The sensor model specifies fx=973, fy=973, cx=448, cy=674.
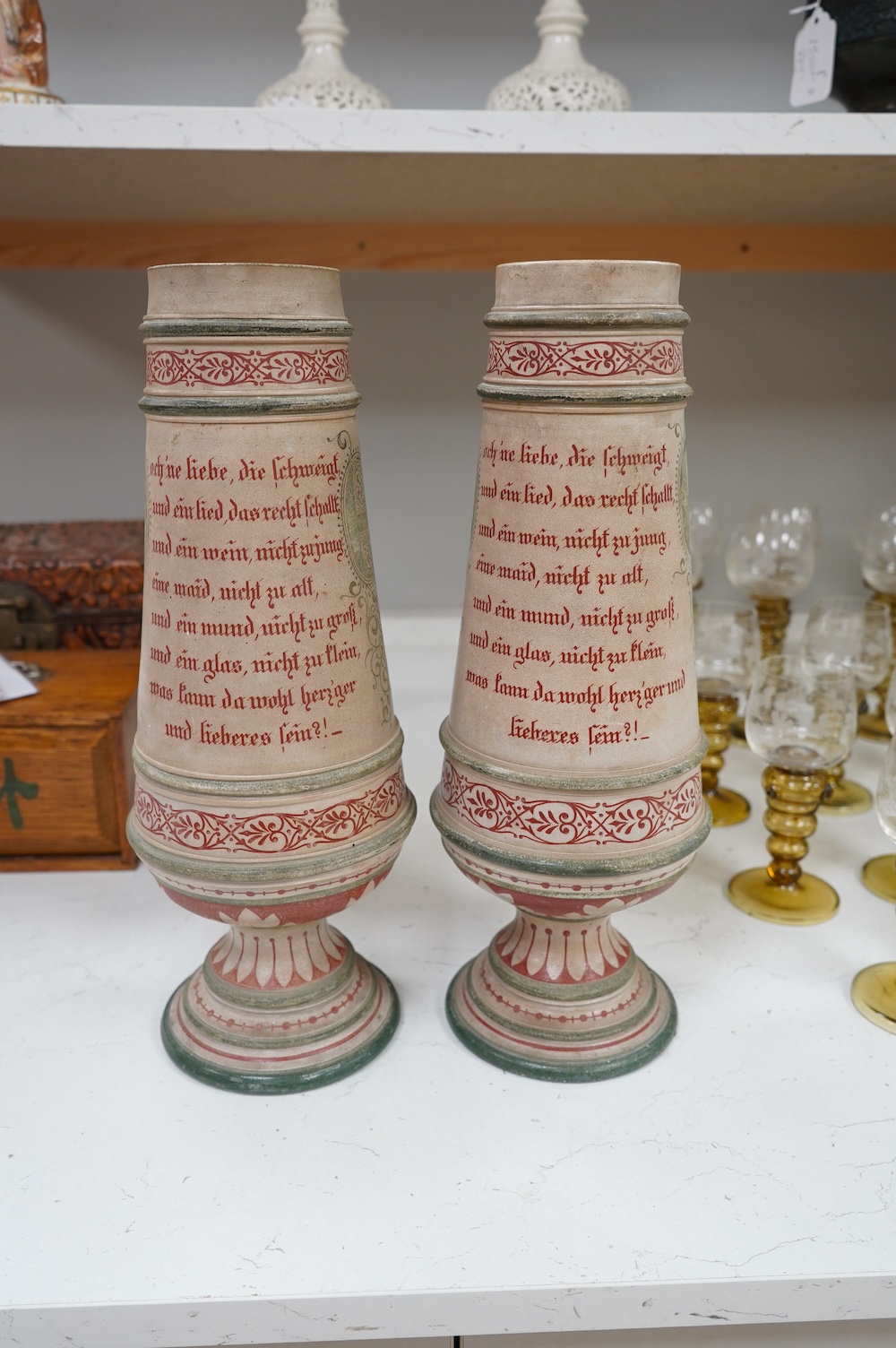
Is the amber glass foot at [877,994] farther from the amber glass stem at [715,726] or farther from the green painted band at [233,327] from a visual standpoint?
the green painted band at [233,327]

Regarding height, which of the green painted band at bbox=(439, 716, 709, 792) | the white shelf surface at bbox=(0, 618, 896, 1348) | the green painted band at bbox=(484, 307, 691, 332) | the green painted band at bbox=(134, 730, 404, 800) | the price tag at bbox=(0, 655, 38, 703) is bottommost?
the white shelf surface at bbox=(0, 618, 896, 1348)

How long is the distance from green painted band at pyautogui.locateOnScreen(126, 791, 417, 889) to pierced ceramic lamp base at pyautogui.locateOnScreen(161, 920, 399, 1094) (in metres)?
0.07

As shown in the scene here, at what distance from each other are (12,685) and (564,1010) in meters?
0.54

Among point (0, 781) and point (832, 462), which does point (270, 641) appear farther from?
point (832, 462)

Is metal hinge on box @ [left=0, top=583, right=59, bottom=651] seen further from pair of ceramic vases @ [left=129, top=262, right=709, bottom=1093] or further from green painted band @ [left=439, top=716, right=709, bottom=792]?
green painted band @ [left=439, top=716, right=709, bottom=792]

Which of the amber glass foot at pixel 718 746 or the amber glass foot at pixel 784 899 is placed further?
the amber glass foot at pixel 718 746

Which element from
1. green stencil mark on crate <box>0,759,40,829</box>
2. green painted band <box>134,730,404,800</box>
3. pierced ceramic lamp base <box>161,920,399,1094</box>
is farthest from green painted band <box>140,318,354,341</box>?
green stencil mark on crate <box>0,759,40,829</box>

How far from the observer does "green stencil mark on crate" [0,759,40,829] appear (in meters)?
0.80

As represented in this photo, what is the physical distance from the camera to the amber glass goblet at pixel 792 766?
77 centimetres

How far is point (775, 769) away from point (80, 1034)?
548 mm

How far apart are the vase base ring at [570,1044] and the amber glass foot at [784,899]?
173mm

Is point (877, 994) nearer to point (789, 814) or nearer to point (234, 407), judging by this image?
point (789, 814)

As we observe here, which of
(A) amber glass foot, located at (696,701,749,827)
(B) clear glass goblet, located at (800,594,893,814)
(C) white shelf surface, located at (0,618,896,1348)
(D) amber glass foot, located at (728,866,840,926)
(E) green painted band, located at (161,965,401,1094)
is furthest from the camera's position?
(B) clear glass goblet, located at (800,594,893,814)

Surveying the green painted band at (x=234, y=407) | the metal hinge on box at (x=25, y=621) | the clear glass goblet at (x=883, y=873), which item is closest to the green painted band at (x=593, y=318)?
the green painted band at (x=234, y=407)
